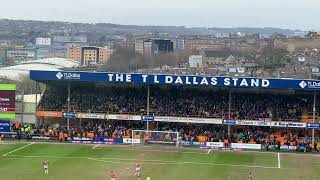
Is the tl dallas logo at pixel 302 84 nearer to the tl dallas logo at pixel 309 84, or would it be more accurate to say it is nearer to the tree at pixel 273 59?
the tl dallas logo at pixel 309 84

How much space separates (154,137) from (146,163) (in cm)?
951

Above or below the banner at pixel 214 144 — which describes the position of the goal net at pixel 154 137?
above

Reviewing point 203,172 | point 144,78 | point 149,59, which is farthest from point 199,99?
point 149,59

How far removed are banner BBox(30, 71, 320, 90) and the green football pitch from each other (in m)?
5.93

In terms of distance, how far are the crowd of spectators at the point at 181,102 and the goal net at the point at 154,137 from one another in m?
3.68

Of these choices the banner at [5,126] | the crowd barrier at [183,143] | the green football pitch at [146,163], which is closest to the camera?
the green football pitch at [146,163]

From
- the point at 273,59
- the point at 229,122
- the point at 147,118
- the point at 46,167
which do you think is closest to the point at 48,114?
the point at 147,118

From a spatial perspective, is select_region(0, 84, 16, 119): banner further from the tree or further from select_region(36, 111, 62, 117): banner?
the tree

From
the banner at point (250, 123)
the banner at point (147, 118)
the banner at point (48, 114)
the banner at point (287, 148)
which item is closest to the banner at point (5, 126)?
the banner at point (48, 114)

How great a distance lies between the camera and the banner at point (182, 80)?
5119 cm

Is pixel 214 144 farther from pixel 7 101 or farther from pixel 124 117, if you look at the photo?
pixel 7 101

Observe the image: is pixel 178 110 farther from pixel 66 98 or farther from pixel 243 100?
pixel 66 98

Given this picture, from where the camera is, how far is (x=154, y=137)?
52344 mm

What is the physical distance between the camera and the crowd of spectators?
181 feet
